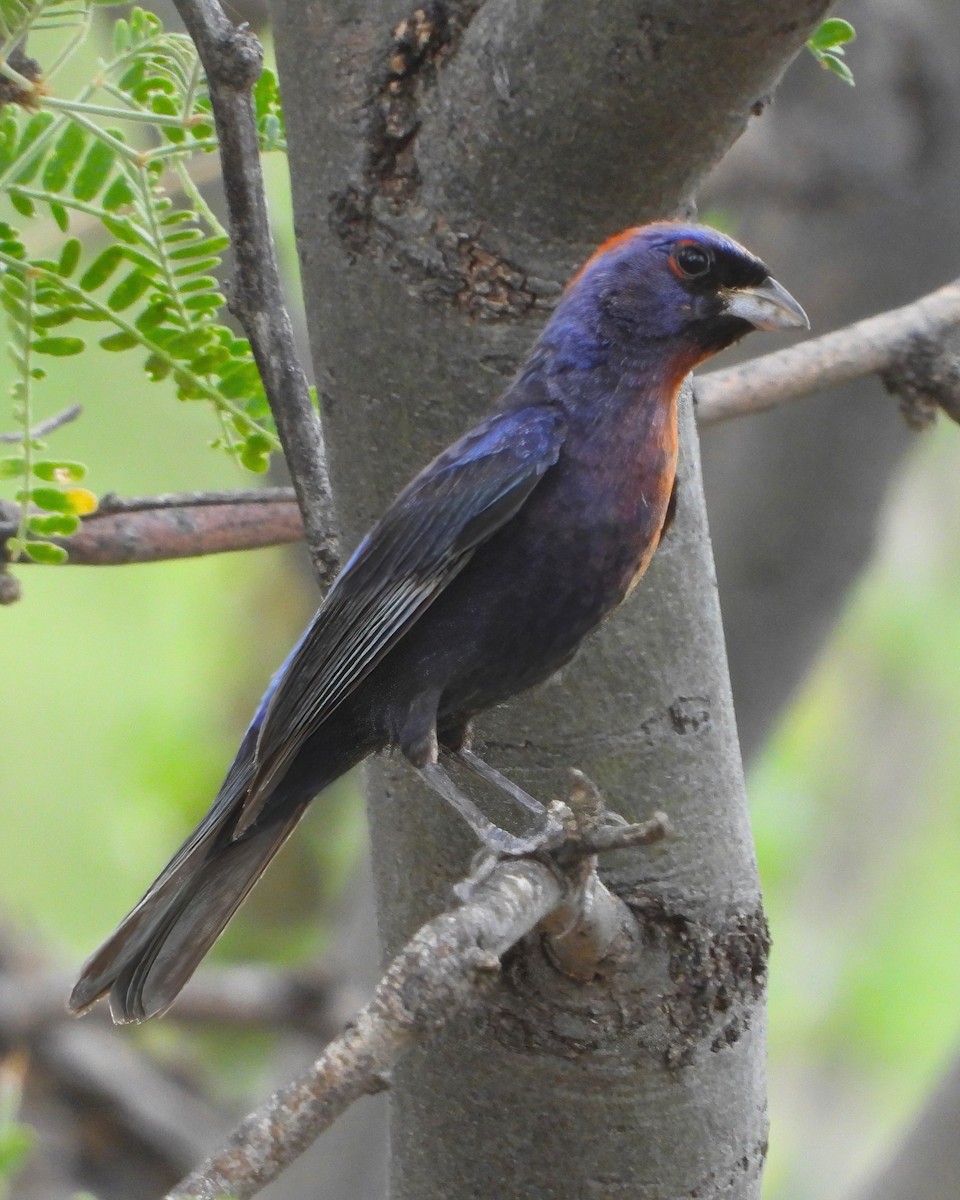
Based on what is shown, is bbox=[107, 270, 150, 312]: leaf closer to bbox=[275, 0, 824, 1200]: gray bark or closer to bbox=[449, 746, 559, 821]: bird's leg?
bbox=[275, 0, 824, 1200]: gray bark

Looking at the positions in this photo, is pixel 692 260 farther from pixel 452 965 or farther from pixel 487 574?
pixel 452 965

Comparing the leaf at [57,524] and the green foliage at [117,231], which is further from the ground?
the green foliage at [117,231]

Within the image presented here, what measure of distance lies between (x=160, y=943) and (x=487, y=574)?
0.85 metres

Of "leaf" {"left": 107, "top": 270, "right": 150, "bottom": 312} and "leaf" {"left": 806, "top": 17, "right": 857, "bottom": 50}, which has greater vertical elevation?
"leaf" {"left": 806, "top": 17, "right": 857, "bottom": 50}

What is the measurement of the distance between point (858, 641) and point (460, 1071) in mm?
7529

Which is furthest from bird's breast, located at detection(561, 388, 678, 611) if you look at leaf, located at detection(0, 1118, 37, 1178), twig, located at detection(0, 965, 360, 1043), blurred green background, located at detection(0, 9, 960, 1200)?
twig, located at detection(0, 965, 360, 1043)

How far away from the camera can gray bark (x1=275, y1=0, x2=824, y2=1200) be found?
2.12 metres

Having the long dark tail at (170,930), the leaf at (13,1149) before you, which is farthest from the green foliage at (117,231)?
the leaf at (13,1149)

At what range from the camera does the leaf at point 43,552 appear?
2.32m

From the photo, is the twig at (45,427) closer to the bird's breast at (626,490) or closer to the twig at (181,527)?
the twig at (181,527)

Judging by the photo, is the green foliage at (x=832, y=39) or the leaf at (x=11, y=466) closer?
the leaf at (x=11, y=466)

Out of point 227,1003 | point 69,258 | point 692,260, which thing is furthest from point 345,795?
point 69,258

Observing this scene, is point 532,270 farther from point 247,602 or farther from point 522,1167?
point 247,602

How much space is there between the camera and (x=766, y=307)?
8.95 ft
